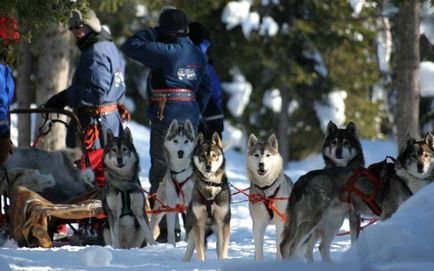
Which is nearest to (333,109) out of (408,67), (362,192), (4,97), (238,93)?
(238,93)

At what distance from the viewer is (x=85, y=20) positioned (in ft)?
30.3

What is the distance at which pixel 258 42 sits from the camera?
19.3 m

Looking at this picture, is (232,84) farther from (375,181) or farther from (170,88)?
(375,181)

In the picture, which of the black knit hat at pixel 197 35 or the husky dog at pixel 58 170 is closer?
the husky dog at pixel 58 170

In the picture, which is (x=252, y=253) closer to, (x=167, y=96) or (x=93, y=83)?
(x=167, y=96)

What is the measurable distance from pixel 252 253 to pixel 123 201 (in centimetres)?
117

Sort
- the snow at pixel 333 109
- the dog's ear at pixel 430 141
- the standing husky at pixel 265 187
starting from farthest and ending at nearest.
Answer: the snow at pixel 333 109 → the standing husky at pixel 265 187 → the dog's ear at pixel 430 141

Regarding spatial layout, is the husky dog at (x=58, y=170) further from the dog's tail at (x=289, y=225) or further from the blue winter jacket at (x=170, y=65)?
the dog's tail at (x=289, y=225)

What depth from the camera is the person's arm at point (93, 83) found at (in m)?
9.22

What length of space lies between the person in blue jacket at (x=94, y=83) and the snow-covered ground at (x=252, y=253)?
1411mm

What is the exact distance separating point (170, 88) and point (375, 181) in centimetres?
289

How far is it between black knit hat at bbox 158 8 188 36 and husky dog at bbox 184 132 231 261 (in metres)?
2.09

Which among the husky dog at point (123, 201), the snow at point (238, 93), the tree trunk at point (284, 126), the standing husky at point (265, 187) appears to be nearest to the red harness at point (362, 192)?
the standing husky at point (265, 187)

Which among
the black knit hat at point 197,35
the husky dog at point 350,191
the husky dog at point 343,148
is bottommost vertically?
the husky dog at point 350,191
